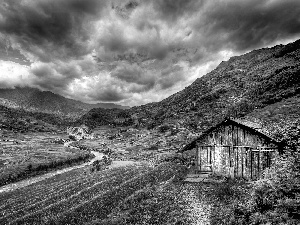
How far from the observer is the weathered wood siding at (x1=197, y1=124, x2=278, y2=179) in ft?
72.5

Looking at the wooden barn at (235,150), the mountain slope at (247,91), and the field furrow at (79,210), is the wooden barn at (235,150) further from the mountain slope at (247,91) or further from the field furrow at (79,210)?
the mountain slope at (247,91)

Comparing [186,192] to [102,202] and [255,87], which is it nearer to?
[102,202]

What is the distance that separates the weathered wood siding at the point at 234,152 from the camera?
72.5 ft

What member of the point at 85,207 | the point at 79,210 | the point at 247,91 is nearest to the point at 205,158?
the point at 85,207

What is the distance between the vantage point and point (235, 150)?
2358 centimetres

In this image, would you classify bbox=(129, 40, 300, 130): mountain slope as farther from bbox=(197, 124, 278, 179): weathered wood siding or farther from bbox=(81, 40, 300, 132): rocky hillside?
bbox=(197, 124, 278, 179): weathered wood siding

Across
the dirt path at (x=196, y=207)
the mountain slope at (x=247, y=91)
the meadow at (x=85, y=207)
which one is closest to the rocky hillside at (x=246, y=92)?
the mountain slope at (x=247, y=91)

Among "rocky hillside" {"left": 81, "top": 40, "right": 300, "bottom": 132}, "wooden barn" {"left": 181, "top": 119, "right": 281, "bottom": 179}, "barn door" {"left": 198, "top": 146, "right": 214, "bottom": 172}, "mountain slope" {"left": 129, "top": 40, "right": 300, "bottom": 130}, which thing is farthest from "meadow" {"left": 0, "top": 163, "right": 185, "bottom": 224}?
"mountain slope" {"left": 129, "top": 40, "right": 300, "bottom": 130}

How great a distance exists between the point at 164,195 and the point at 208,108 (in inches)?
5083

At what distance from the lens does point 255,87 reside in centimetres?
13150

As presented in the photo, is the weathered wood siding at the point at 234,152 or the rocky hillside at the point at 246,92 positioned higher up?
the rocky hillside at the point at 246,92

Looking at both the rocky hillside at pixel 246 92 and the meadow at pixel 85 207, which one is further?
the rocky hillside at pixel 246 92

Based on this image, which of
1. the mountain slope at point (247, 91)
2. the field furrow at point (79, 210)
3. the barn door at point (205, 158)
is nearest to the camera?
the field furrow at point (79, 210)

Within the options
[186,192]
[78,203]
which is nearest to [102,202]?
[78,203]
